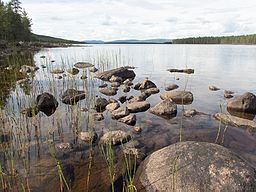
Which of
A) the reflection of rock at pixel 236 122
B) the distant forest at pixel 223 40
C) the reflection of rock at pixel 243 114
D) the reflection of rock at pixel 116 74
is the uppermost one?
the distant forest at pixel 223 40

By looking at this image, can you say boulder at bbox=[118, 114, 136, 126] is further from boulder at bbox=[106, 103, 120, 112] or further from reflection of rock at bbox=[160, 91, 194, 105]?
reflection of rock at bbox=[160, 91, 194, 105]

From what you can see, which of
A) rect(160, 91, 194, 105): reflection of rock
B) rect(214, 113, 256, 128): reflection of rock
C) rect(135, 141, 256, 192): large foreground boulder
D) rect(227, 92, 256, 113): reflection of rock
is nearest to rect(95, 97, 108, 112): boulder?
rect(160, 91, 194, 105): reflection of rock

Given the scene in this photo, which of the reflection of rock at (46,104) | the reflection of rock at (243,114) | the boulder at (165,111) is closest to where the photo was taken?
the boulder at (165,111)

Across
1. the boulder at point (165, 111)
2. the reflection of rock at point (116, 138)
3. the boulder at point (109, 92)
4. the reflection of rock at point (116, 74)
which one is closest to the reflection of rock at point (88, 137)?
the reflection of rock at point (116, 138)

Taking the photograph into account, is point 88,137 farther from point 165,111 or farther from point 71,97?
point 71,97

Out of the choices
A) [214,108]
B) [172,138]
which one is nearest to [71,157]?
[172,138]

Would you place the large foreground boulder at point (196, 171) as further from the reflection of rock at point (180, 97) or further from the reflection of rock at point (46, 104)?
the reflection of rock at point (180, 97)

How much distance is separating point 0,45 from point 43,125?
46.3 meters

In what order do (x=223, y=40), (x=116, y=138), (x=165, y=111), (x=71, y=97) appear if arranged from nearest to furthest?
(x=116, y=138)
(x=165, y=111)
(x=71, y=97)
(x=223, y=40)

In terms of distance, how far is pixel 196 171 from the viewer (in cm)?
500

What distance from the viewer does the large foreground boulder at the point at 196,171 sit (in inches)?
188

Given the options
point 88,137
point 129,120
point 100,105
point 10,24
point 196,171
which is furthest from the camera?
point 10,24

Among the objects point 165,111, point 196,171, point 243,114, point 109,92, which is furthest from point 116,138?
point 109,92

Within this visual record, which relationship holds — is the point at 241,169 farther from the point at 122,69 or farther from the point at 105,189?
the point at 122,69
